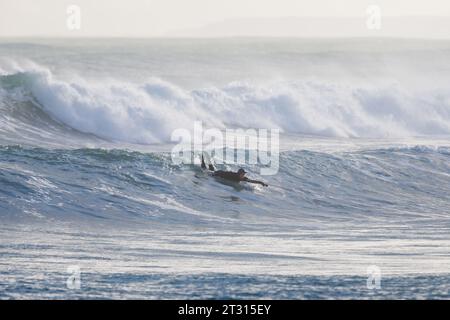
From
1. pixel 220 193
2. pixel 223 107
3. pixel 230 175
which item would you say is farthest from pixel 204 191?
pixel 223 107

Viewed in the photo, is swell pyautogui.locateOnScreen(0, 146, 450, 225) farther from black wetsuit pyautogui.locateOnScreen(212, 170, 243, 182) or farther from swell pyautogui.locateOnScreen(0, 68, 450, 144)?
swell pyautogui.locateOnScreen(0, 68, 450, 144)

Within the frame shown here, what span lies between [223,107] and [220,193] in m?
13.7

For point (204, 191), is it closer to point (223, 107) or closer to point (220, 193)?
point (220, 193)

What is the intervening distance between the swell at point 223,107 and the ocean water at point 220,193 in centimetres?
6

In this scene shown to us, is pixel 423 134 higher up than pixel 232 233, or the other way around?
pixel 423 134

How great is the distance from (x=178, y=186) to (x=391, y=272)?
31.3 feet

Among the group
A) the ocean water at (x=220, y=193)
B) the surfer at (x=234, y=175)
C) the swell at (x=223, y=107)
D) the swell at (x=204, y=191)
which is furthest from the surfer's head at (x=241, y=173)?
the swell at (x=223, y=107)

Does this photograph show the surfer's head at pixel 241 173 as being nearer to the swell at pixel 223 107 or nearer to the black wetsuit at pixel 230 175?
the black wetsuit at pixel 230 175

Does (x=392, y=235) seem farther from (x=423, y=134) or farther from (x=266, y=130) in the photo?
(x=423, y=134)

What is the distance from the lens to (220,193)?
22047mm

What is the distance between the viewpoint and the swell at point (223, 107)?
1181 inches
